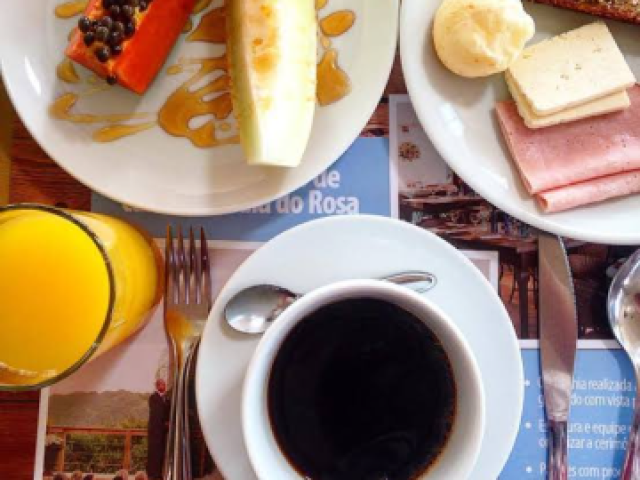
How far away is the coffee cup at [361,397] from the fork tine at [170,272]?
208 millimetres

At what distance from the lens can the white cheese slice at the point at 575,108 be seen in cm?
102

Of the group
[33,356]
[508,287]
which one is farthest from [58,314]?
[508,287]

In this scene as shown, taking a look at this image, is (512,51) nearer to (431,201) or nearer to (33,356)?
(431,201)

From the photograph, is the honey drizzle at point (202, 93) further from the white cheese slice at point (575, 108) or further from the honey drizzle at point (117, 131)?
the white cheese slice at point (575, 108)

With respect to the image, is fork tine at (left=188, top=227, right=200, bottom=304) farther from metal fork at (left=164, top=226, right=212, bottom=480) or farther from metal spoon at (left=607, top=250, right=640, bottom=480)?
metal spoon at (left=607, top=250, right=640, bottom=480)

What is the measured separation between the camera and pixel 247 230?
1.06 metres

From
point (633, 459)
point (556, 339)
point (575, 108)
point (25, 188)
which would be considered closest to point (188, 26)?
point (25, 188)

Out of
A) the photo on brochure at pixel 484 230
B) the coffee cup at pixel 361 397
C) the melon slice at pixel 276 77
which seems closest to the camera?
the coffee cup at pixel 361 397

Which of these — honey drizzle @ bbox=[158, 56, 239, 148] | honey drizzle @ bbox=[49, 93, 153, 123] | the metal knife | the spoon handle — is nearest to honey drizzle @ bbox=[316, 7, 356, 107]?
honey drizzle @ bbox=[158, 56, 239, 148]

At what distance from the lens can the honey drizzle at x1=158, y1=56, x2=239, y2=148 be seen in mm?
1034

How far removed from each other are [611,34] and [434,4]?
0.81ft

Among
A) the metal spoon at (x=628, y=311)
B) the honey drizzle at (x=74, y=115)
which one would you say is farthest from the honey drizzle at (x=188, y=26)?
the metal spoon at (x=628, y=311)

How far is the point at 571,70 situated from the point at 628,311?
1.05 ft

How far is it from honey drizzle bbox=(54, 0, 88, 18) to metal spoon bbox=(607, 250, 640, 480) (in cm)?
77
